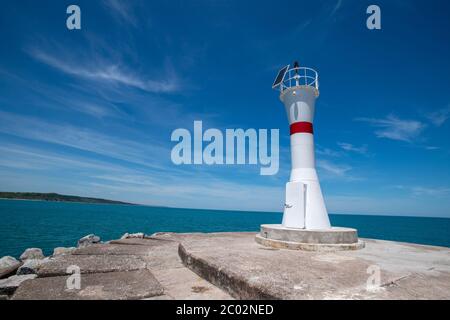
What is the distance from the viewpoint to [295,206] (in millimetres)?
7949

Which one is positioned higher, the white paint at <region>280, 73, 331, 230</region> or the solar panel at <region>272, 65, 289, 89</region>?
the solar panel at <region>272, 65, 289, 89</region>

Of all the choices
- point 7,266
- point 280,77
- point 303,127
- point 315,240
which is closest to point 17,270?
point 7,266

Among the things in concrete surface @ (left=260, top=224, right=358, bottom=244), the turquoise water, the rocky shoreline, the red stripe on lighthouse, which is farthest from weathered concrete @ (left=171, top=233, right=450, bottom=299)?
the turquoise water

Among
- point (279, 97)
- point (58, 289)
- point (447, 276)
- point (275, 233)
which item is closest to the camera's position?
point (58, 289)

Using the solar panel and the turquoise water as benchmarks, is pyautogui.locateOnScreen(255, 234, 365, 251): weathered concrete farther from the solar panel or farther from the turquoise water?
the turquoise water

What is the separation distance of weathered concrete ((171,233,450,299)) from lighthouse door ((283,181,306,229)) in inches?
84.3

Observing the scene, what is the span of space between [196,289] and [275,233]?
11.7 feet

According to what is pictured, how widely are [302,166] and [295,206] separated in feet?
4.07

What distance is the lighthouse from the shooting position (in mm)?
7879

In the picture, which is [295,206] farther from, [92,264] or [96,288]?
[96,288]

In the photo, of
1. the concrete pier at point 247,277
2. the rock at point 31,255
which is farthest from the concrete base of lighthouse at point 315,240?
the rock at point 31,255
